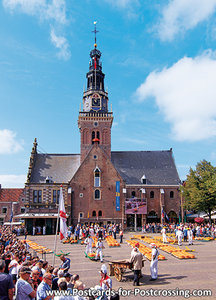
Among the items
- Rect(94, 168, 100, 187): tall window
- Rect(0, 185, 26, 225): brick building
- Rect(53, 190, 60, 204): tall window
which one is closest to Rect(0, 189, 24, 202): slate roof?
Rect(0, 185, 26, 225): brick building

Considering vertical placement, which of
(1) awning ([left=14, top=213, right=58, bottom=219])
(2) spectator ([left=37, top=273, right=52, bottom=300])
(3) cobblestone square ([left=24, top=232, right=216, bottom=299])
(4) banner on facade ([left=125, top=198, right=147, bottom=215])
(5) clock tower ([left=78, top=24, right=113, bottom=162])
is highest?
(5) clock tower ([left=78, top=24, right=113, bottom=162])

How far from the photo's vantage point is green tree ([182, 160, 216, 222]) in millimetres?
39312

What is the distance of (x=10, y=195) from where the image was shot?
58.4 meters

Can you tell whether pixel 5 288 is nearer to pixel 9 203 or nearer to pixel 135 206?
pixel 135 206

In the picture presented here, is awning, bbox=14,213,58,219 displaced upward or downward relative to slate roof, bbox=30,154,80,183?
downward

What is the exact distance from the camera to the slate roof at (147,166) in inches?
1987

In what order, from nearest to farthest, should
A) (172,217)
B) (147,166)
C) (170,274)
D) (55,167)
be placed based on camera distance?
1. (170,274)
2. (172,217)
3. (55,167)
4. (147,166)

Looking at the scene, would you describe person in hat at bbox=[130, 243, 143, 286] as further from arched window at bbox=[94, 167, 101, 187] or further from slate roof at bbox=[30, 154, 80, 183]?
slate roof at bbox=[30, 154, 80, 183]

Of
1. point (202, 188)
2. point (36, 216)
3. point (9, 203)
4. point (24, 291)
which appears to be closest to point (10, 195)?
point (9, 203)

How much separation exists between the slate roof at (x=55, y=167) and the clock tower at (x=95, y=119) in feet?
9.12

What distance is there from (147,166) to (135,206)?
9975mm

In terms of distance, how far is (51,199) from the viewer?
150 feet

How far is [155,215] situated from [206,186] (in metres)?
12.6

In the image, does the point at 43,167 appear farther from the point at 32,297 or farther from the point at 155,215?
the point at 32,297
